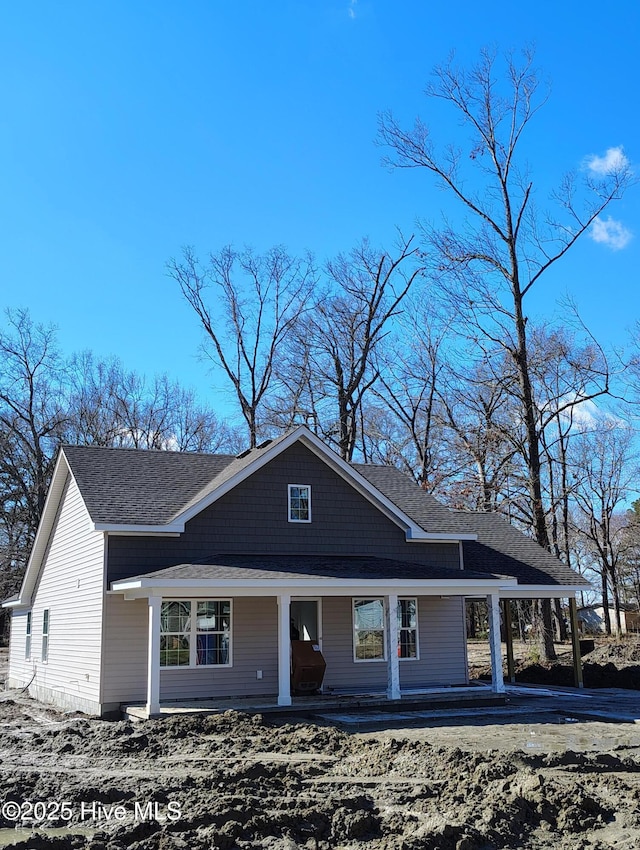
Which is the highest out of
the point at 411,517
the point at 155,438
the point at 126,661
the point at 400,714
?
the point at 155,438

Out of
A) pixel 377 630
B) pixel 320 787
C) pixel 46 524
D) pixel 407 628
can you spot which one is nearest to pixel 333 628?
pixel 377 630

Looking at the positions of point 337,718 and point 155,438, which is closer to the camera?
point 337,718

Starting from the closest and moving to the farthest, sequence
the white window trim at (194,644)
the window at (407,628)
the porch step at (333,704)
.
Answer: the porch step at (333,704) → the white window trim at (194,644) → the window at (407,628)

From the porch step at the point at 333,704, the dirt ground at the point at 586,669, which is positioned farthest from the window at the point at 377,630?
the dirt ground at the point at 586,669

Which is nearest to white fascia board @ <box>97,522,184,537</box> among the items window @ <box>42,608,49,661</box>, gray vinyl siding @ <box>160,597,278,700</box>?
gray vinyl siding @ <box>160,597,278,700</box>

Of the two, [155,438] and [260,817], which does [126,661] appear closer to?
[260,817]

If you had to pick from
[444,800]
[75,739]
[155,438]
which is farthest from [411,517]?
[155,438]

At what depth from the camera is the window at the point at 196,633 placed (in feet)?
53.3

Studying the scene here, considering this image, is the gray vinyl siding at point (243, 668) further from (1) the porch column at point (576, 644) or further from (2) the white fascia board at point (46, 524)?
(1) the porch column at point (576, 644)

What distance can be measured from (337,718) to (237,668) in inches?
127

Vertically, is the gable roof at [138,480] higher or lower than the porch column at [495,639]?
higher

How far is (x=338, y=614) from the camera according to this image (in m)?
18.3

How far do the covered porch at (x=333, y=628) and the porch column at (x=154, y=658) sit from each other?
0.02 meters

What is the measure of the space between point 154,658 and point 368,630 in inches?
227
